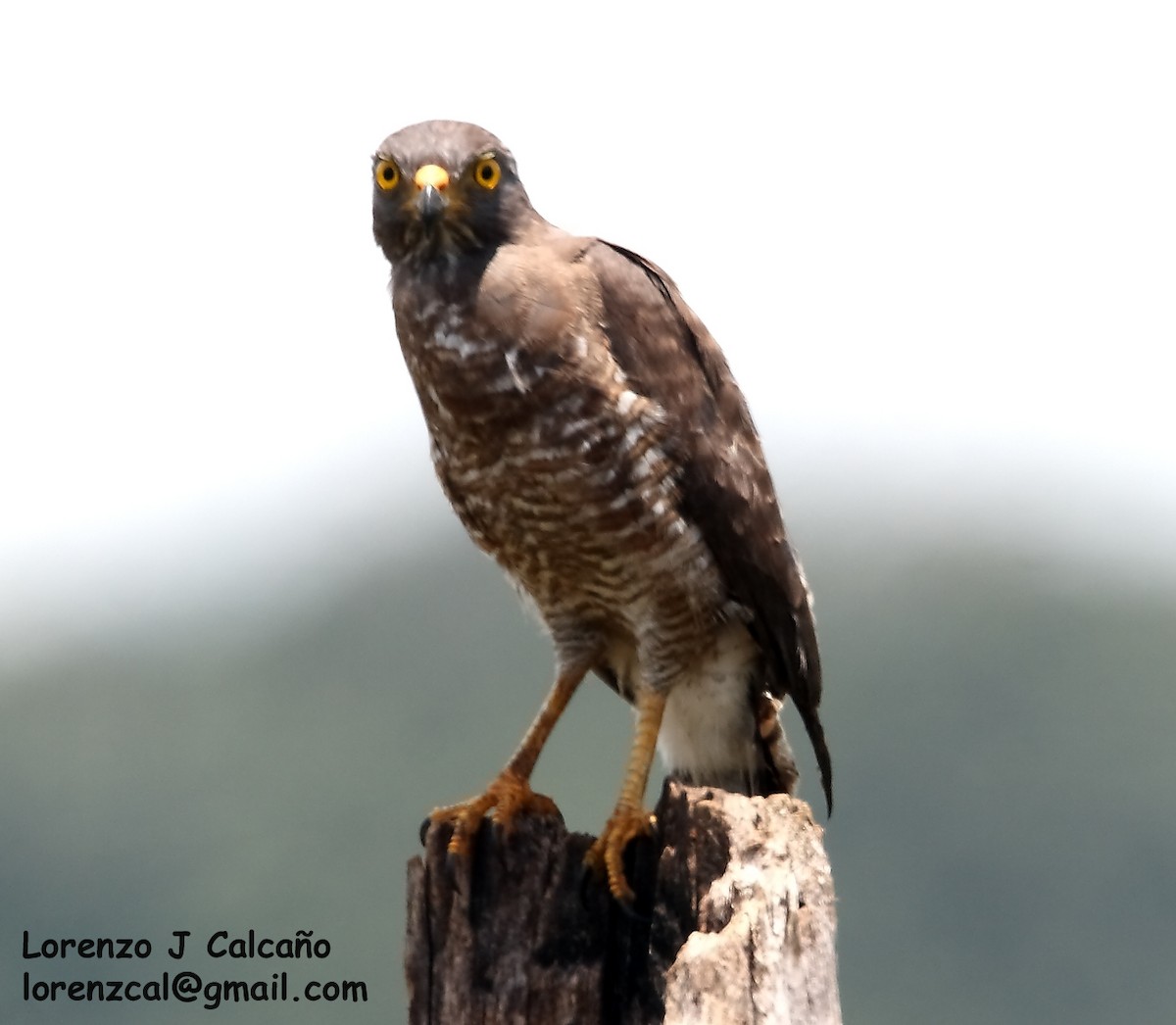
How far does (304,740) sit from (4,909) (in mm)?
16210

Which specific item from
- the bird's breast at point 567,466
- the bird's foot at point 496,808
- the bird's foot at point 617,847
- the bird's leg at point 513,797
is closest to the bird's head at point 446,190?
the bird's breast at point 567,466

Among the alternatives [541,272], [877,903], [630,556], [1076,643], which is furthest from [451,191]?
[1076,643]

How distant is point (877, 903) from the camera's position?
6619 centimetres

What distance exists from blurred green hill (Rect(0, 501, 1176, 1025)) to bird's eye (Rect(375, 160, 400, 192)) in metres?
30.6

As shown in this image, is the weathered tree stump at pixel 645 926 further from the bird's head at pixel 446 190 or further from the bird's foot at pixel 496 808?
the bird's head at pixel 446 190

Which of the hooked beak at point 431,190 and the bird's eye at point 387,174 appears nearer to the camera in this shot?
the hooked beak at point 431,190

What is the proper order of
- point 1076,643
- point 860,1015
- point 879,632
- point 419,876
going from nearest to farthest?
point 419,876
point 860,1015
point 1076,643
point 879,632

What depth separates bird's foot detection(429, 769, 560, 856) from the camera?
7.81 meters

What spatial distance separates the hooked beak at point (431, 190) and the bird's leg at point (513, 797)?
2018 millimetres

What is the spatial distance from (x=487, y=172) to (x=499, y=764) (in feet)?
159

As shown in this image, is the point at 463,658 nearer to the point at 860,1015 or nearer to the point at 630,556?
the point at 860,1015

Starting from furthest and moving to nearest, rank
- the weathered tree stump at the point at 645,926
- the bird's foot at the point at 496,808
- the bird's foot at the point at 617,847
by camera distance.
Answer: the bird's foot at the point at 496,808, the bird's foot at the point at 617,847, the weathered tree stump at the point at 645,926

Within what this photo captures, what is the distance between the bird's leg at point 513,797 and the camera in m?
7.87

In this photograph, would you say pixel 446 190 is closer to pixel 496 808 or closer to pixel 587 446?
pixel 587 446
